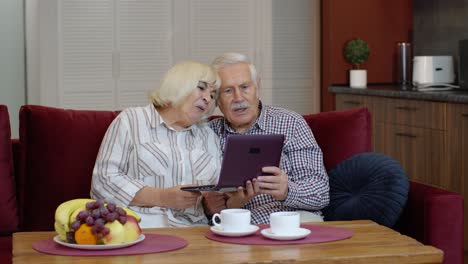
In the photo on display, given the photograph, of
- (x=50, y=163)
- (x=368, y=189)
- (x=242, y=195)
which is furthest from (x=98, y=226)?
(x=368, y=189)

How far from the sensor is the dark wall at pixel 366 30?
6.51 meters

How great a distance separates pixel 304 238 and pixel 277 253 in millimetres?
194

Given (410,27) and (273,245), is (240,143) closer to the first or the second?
(273,245)

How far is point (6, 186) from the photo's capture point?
11.1 ft

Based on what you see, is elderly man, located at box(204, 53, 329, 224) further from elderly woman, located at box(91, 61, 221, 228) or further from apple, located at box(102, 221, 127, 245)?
apple, located at box(102, 221, 127, 245)

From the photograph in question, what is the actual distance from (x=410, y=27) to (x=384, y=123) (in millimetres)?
1191

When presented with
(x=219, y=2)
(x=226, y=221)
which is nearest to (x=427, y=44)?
(x=219, y=2)

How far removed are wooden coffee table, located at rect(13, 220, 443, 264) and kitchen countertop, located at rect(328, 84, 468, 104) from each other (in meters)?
2.41

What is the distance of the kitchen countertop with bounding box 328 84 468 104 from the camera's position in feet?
15.9

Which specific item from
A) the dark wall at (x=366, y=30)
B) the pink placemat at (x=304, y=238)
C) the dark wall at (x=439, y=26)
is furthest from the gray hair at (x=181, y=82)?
the dark wall at (x=366, y=30)

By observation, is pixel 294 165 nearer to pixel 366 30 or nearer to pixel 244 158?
pixel 244 158

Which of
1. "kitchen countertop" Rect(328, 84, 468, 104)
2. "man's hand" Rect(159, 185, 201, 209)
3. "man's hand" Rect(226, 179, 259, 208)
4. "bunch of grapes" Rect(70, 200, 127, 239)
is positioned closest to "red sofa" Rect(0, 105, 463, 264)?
"man's hand" Rect(159, 185, 201, 209)

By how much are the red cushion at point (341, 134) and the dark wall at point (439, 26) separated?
2434 millimetres

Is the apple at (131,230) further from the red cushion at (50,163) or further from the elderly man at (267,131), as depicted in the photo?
the red cushion at (50,163)
